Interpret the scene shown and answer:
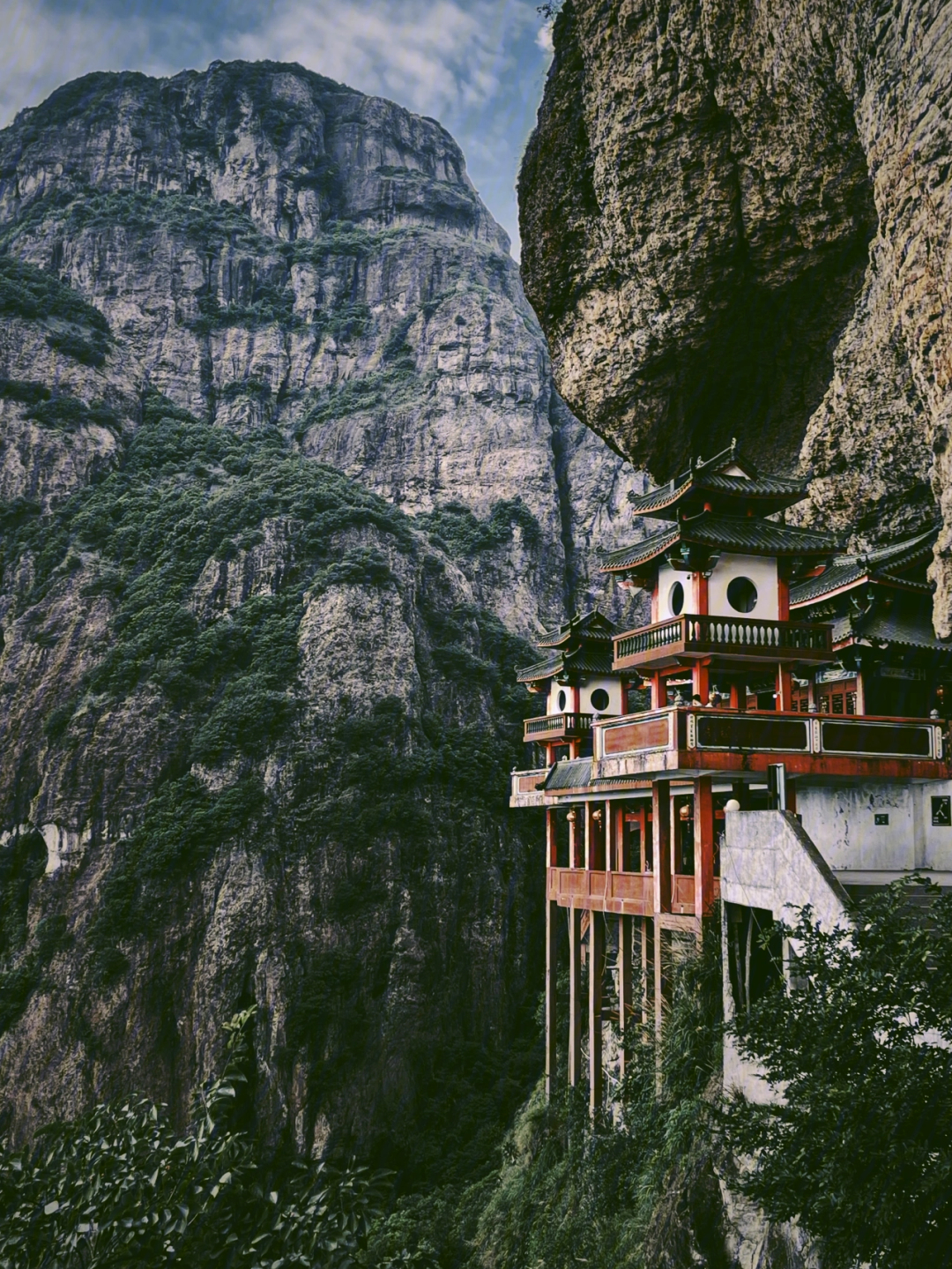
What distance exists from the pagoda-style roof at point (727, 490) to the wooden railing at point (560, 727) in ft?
28.1

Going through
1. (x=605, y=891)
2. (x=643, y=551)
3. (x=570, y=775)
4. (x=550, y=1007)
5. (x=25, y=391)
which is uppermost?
(x=25, y=391)

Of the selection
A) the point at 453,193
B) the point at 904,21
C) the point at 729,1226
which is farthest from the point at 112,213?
→ the point at 729,1226

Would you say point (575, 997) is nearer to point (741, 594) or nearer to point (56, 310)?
point (741, 594)

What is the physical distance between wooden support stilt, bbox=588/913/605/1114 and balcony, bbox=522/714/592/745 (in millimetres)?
5973

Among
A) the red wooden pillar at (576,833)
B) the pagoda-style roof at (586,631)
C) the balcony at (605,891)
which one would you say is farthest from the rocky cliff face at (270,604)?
the pagoda-style roof at (586,631)

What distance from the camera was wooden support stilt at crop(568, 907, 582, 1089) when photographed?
22.0 metres

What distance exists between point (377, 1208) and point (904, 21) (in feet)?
45.7

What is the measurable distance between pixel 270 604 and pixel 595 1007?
3231cm

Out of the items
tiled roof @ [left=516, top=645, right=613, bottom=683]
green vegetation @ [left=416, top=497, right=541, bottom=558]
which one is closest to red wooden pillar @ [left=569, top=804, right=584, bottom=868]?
tiled roof @ [left=516, top=645, right=613, bottom=683]

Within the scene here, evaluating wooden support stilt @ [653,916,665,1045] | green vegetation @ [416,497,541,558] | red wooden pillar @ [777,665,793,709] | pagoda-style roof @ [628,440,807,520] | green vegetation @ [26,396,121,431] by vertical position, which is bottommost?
wooden support stilt @ [653,916,665,1045]

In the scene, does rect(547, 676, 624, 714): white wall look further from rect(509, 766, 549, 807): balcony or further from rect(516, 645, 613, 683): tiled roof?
rect(509, 766, 549, 807): balcony

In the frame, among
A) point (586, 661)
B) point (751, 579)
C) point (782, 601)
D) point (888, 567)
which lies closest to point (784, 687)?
point (782, 601)

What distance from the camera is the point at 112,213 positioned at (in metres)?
78.0

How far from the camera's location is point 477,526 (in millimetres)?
66938
